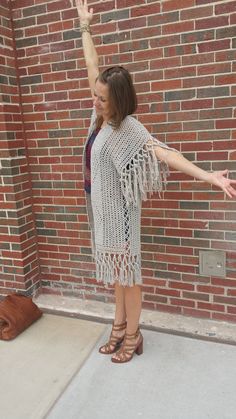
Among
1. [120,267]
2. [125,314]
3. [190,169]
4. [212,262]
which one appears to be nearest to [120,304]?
[125,314]

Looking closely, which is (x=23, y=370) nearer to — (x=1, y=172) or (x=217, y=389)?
(x=217, y=389)

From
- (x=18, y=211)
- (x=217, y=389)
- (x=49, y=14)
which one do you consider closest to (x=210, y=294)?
(x=217, y=389)

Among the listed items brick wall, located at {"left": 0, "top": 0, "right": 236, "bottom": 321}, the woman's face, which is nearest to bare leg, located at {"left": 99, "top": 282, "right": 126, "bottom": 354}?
brick wall, located at {"left": 0, "top": 0, "right": 236, "bottom": 321}

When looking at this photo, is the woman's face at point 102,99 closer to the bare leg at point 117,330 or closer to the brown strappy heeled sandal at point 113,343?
the bare leg at point 117,330

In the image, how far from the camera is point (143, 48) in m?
2.47

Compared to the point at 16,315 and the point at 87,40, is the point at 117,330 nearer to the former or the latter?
the point at 16,315

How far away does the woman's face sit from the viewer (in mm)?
1949

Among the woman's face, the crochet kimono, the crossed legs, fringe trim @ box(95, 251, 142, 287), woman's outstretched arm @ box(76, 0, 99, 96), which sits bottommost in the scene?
the crossed legs

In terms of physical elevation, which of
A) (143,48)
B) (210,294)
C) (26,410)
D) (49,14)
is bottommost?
(26,410)

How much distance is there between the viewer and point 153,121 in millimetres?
2561

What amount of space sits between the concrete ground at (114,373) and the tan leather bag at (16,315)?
0.07 meters

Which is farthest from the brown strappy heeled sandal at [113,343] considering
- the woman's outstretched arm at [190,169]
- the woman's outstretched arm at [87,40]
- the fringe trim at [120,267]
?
the woman's outstretched arm at [87,40]

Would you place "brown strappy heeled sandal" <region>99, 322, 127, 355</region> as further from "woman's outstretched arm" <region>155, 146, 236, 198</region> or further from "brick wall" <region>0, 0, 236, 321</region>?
"woman's outstretched arm" <region>155, 146, 236, 198</region>

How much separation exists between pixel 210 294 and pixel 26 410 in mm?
1439
